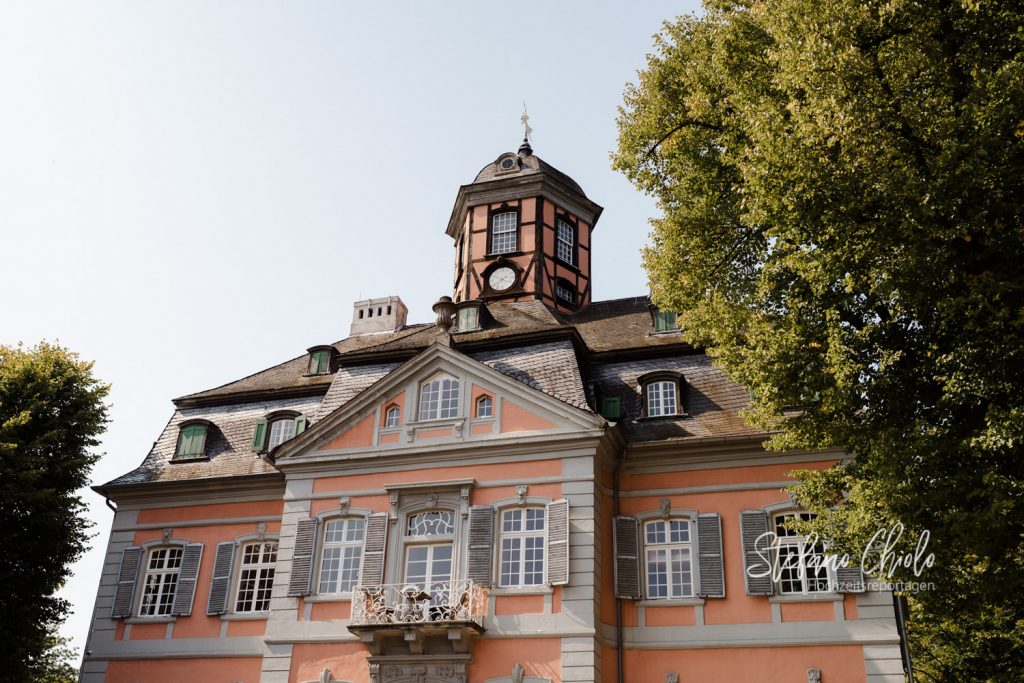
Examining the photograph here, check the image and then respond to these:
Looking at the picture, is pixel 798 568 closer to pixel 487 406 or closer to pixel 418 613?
pixel 487 406

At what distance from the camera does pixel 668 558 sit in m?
Result: 17.8

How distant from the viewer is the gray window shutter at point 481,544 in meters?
17.3

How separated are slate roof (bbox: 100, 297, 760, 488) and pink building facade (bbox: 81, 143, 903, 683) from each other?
0.07 m

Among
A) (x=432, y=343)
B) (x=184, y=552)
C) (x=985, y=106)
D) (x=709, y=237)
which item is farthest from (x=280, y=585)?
(x=985, y=106)

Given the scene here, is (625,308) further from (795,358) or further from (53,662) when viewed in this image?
(53,662)

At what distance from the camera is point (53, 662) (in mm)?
30719

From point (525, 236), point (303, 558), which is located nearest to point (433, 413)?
point (303, 558)

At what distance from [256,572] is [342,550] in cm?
270

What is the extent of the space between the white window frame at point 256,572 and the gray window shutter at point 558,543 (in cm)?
630

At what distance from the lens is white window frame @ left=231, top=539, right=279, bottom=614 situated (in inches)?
779

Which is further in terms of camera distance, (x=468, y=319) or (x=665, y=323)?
(x=468, y=319)

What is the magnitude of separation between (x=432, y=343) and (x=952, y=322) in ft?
36.5

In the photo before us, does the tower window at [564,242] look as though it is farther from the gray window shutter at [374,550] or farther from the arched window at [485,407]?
the gray window shutter at [374,550]

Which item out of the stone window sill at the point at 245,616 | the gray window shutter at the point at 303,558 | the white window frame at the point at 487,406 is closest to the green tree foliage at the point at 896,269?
the white window frame at the point at 487,406
